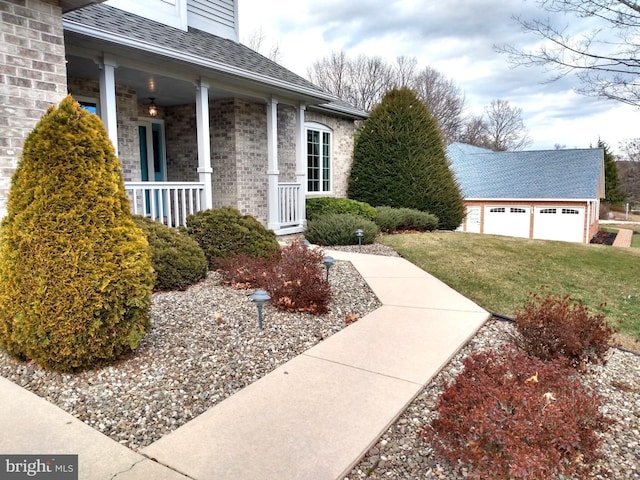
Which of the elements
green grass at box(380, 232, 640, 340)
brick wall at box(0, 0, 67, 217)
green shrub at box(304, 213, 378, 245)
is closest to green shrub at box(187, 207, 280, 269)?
brick wall at box(0, 0, 67, 217)

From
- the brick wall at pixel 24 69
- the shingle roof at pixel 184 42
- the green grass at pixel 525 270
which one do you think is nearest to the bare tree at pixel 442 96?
the green grass at pixel 525 270

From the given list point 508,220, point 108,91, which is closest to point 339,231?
point 108,91

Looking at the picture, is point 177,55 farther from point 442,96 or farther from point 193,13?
point 442,96

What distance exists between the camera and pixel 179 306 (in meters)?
4.73

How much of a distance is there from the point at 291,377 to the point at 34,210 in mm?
2197

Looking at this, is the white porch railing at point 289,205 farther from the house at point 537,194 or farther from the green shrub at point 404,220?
the house at point 537,194

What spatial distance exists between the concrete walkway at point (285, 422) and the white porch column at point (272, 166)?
6.49 metres

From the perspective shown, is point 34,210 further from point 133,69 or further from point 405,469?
point 133,69

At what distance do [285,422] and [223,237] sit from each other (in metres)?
4.20

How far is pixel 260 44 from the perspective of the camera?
32.7 meters

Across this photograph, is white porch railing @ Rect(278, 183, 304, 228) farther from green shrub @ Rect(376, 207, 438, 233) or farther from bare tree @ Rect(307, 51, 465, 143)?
bare tree @ Rect(307, 51, 465, 143)

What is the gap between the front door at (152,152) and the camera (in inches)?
412

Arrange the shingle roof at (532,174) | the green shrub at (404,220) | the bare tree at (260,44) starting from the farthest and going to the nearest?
1. the bare tree at (260,44)
2. the shingle roof at (532,174)
3. the green shrub at (404,220)

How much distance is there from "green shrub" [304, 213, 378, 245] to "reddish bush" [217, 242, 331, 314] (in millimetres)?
3504
